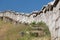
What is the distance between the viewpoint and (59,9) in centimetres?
1170

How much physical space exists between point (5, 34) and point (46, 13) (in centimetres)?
280

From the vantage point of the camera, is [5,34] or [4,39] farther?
[5,34]

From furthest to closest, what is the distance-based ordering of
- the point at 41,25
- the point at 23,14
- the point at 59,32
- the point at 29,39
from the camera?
the point at 23,14, the point at 41,25, the point at 29,39, the point at 59,32

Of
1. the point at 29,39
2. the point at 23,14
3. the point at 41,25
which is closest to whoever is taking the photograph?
the point at 29,39

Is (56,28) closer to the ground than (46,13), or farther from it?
closer to the ground

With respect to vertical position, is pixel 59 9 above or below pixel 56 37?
above

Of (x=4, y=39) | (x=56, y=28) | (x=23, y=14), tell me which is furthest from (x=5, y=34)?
(x=23, y=14)

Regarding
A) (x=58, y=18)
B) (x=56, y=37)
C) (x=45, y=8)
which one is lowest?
(x=56, y=37)

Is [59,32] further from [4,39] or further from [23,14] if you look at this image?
[23,14]

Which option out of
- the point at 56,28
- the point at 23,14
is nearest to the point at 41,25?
the point at 56,28

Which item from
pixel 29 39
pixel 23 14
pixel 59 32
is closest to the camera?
pixel 59 32

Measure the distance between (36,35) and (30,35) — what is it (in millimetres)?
328

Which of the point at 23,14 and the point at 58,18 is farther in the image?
the point at 23,14

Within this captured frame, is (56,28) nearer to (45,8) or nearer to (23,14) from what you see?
(45,8)
